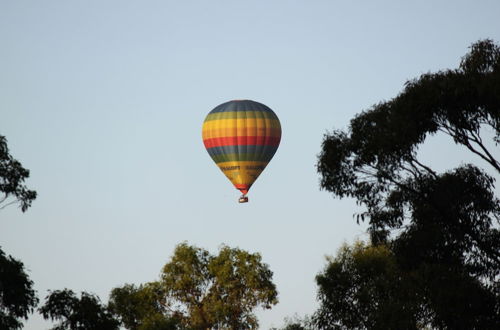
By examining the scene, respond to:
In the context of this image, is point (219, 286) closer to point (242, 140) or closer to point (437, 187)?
point (242, 140)

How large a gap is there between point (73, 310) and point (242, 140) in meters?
57.4

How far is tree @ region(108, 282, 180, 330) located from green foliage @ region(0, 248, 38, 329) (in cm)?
5389

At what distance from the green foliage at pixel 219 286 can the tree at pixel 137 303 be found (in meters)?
0.93

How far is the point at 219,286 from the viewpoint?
332 feet

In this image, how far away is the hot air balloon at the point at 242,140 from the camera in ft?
308

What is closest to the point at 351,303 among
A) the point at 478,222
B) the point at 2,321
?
the point at 478,222

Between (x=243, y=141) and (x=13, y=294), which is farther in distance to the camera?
(x=243, y=141)

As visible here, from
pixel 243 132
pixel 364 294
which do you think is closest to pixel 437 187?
pixel 364 294

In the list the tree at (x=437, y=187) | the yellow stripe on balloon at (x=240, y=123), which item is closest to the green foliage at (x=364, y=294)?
the tree at (x=437, y=187)

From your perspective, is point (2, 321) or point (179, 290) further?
point (179, 290)

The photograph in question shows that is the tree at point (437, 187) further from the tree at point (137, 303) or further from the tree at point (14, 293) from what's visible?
the tree at point (137, 303)

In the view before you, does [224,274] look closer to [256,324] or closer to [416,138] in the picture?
[256,324]

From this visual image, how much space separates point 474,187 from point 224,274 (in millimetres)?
51594

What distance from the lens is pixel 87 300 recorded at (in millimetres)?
36844
